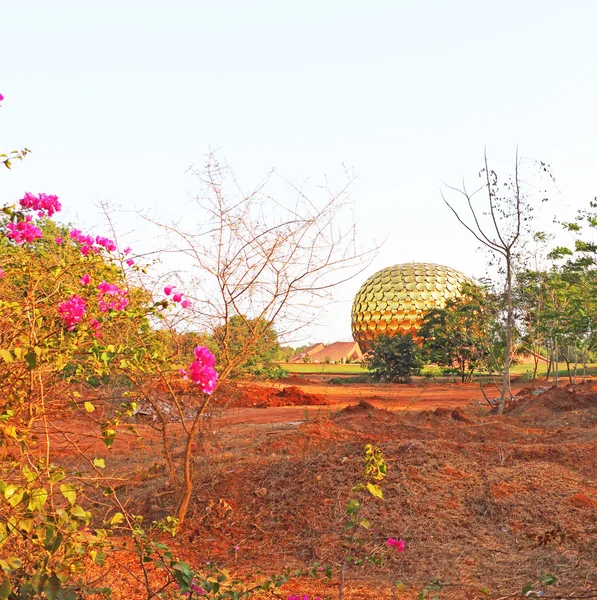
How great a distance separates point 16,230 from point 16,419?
4.19 ft

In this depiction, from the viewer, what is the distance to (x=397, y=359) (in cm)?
2564

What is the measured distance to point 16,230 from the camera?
13.5 ft

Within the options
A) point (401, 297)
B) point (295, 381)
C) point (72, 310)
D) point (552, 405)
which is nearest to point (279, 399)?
point (552, 405)

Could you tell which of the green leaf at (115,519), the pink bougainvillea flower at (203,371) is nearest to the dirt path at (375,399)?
the green leaf at (115,519)

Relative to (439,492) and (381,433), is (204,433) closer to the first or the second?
(439,492)

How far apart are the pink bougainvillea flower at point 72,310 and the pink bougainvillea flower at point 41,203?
44.4 inches

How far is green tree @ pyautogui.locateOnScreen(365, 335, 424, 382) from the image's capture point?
25531 millimetres

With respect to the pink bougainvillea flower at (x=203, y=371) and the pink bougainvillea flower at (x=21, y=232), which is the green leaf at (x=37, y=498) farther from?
the pink bougainvillea flower at (x=21, y=232)

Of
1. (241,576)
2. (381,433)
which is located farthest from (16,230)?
(381,433)

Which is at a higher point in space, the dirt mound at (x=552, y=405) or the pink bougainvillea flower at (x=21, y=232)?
the pink bougainvillea flower at (x=21, y=232)

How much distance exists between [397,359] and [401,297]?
9.90 meters

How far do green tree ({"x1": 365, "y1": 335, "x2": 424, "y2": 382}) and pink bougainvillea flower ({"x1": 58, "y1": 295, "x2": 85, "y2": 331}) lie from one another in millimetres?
22618

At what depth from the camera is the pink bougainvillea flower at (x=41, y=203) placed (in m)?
4.21

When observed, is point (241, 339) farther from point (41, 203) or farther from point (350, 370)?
point (350, 370)
